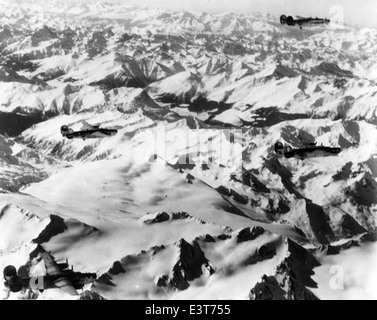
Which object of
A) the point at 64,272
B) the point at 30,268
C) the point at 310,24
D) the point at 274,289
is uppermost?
the point at 310,24

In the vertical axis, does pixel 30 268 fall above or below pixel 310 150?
below

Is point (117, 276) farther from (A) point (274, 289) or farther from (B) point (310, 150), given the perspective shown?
(B) point (310, 150)
